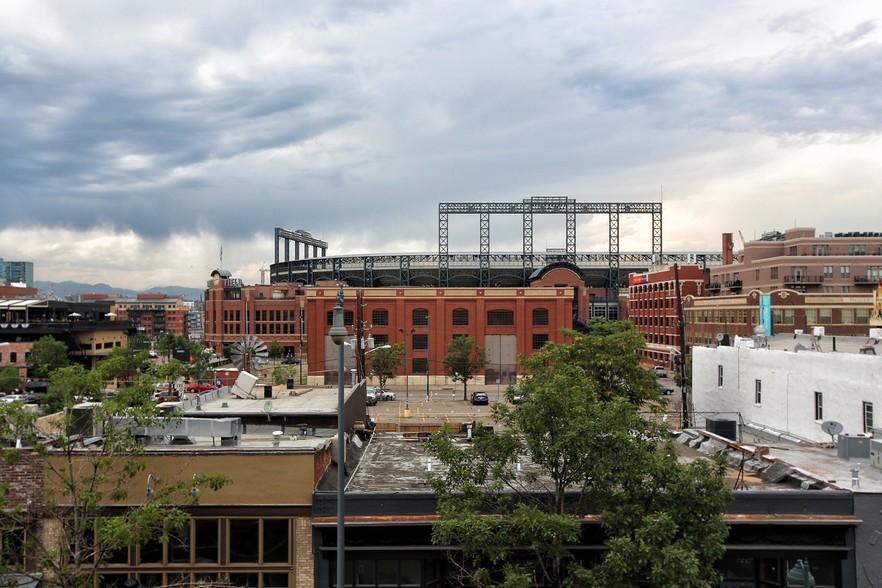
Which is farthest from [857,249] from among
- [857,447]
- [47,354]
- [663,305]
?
[47,354]

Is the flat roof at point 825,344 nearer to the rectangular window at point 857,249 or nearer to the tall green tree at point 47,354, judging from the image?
the rectangular window at point 857,249

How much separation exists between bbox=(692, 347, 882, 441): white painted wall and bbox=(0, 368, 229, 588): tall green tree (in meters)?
20.6

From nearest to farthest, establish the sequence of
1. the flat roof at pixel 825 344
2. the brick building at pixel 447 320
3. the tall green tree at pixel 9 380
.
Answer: the flat roof at pixel 825 344
the tall green tree at pixel 9 380
the brick building at pixel 447 320

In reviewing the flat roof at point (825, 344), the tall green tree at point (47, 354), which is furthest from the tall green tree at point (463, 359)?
the tall green tree at point (47, 354)

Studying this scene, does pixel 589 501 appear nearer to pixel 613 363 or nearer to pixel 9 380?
pixel 613 363

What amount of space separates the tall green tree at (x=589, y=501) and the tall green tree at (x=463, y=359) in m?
61.7

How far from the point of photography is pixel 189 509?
15.6m

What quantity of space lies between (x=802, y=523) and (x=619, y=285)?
137804 mm

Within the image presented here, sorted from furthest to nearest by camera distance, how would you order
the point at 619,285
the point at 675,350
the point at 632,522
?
the point at 619,285, the point at 675,350, the point at 632,522

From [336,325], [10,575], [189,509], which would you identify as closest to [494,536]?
[336,325]

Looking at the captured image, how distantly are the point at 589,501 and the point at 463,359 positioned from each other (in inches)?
2551

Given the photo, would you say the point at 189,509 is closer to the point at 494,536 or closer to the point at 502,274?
the point at 494,536

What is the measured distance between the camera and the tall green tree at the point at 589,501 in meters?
12.2

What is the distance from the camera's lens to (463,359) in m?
79.4
